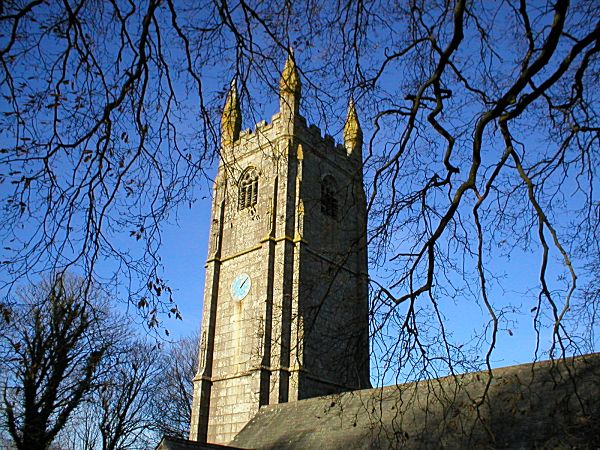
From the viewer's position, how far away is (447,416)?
12.1 meters

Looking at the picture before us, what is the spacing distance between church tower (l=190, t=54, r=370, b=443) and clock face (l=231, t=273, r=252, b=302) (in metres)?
0.05

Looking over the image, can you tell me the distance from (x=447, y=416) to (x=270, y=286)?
12.9 meters

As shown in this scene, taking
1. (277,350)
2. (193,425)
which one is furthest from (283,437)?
(193,425)

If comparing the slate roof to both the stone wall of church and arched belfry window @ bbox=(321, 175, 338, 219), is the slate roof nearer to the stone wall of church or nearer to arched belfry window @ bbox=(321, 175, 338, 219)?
the stone wall of church

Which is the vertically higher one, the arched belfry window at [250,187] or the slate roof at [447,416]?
the arched belfry window at [250,187]

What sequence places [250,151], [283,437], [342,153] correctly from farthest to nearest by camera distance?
[342,153] → [250,151] → [283,437]

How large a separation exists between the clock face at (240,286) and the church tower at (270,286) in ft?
0.15

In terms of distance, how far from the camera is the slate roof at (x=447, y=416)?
803 cm

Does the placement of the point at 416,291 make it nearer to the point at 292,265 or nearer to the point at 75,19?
the point at 75,19

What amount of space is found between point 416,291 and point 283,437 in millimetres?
13515

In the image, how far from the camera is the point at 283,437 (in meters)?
17.2

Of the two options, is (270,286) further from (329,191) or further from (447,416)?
(447,416)

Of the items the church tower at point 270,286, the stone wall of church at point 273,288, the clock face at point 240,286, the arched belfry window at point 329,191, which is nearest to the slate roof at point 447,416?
the stone wall of church at point 273,288

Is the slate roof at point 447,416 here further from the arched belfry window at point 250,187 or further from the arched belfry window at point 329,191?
A: the arched belfry window at point 250,187
